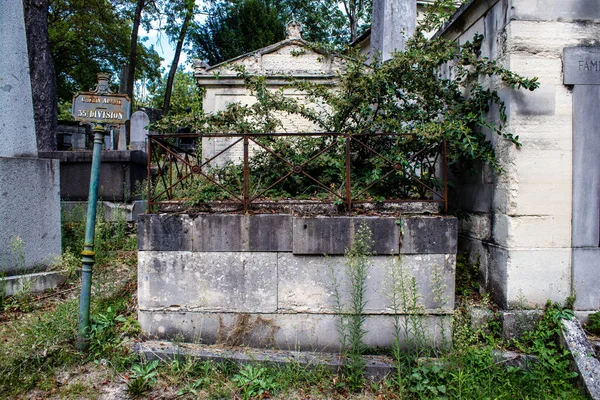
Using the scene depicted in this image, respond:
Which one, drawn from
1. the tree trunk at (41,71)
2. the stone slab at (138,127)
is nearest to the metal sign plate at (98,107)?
the tree trunk at (41,71)

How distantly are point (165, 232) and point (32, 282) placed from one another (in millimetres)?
2003

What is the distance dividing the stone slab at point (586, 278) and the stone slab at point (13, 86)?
5.92 metres

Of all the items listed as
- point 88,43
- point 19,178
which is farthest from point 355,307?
point 88,43

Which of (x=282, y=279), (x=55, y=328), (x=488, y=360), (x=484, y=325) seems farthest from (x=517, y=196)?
(x=55, y=328)

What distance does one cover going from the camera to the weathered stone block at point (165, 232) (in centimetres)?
374

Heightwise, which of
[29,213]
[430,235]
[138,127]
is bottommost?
[430,235]

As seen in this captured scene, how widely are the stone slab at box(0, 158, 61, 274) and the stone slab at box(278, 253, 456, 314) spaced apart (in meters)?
3.06

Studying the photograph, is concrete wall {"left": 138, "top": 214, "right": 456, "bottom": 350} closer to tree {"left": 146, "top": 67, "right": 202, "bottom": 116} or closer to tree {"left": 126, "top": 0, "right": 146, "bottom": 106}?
tree {"left": 126, "top": 0, "right": 146, "bottom": 106}

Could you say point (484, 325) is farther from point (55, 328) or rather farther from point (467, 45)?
point (55, 328)

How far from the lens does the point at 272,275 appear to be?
12.2 feet

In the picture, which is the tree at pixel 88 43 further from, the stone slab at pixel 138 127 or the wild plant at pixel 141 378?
the wild plant at pixel 141 378

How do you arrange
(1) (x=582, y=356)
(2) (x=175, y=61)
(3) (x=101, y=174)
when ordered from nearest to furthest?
(1) (x=582, y=356) → (3) (x=101, y=174) → (2) (x=175, y=61)

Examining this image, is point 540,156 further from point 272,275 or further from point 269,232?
point 272,275

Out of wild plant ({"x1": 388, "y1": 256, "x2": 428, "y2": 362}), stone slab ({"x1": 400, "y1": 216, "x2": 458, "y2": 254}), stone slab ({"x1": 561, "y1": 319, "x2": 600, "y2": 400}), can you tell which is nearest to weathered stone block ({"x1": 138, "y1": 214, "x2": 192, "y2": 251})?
wild plant ({"x1": 388, "y1": 256, "x2": 428, "y2": 362})
